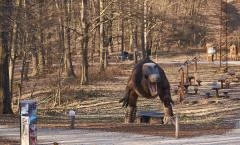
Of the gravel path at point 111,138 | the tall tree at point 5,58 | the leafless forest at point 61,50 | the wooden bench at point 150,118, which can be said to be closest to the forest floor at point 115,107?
the leafless forest at point 61,50

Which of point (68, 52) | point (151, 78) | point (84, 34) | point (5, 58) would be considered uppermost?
point (84, 34)

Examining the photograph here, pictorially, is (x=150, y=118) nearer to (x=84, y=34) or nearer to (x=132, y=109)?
(x=132, y=109)

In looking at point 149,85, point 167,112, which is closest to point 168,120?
point 167,112

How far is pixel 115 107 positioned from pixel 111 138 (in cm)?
1314

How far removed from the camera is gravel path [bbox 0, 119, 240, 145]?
1449 cm

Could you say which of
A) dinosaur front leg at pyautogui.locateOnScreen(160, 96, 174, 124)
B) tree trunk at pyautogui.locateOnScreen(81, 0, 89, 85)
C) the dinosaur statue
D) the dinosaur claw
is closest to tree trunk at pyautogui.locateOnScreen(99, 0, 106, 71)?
tree trunk at pyautogui.locateOnScreen(81, 0, 89, 85)

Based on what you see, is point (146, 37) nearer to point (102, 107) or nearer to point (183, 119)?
point (102, 107)

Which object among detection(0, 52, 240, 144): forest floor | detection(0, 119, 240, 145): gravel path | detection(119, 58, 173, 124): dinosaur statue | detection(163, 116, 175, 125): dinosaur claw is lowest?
detection(0, 52, 240, 144): forest floor

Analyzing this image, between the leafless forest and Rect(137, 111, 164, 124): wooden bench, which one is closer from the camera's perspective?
Rect(137, 111, 164, 124): wooden bench

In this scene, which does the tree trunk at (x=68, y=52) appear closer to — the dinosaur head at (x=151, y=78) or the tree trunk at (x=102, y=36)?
the tree trunk at (x=102, y=36)

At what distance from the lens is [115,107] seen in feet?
93.4

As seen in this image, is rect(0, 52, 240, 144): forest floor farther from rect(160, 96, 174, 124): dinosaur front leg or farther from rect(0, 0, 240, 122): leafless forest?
rect(160, 96, 174, 124): dinosaur front leg

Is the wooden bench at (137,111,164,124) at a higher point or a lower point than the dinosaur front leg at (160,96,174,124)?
lower

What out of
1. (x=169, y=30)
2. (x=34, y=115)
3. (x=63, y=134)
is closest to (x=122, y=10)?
(x=63, y=134)
